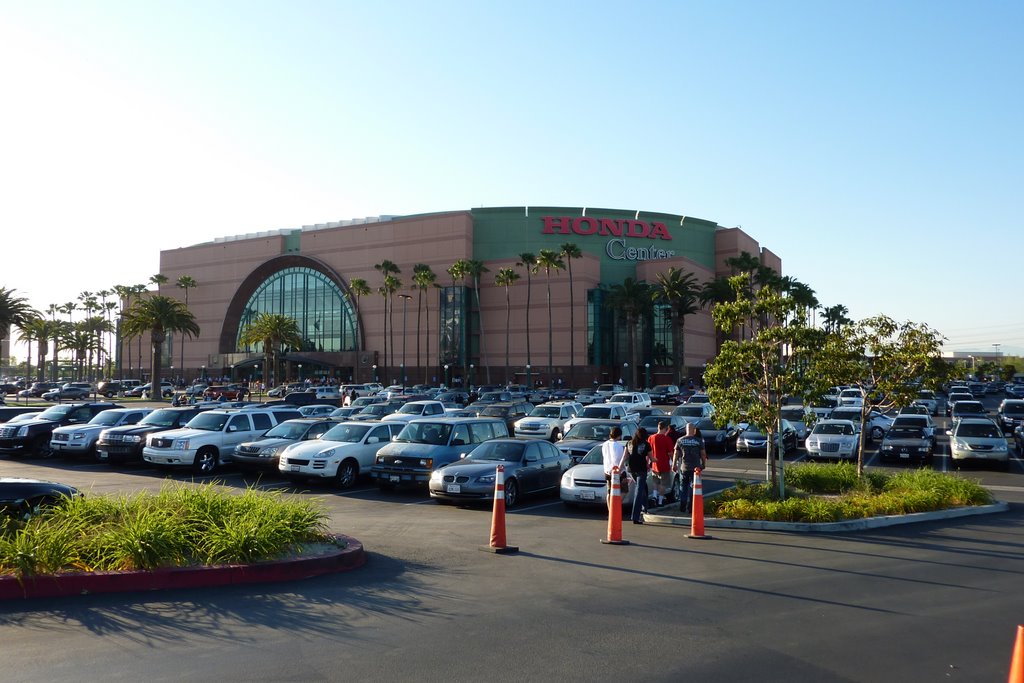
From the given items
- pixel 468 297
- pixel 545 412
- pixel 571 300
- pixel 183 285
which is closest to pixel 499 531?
pixel 545 412

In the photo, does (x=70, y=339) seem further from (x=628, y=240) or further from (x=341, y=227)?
(x=628, y=240)

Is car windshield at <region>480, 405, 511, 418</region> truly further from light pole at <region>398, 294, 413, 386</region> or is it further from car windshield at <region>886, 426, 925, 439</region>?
light pole at <region>398, 294, 413, 386</region>

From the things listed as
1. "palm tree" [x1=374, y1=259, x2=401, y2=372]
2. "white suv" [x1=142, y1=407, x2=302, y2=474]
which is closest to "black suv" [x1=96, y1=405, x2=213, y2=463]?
"white suv" [x1=142, y1=407, x2=302, y2=474]

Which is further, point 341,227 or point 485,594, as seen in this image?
point 341,227

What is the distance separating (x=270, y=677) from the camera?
602 cm

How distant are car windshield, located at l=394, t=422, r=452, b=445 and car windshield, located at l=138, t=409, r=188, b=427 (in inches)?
331

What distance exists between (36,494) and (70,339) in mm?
113311

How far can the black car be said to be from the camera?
10391 mm

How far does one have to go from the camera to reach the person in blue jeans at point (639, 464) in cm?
1340

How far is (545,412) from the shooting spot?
31422 mm

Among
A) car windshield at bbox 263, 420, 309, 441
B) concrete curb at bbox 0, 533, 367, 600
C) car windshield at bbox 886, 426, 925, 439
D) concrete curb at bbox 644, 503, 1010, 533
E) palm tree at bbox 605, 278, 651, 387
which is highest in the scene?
palm tree at bbox 605, 278, 651, 387

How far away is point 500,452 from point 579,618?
29.4 feet

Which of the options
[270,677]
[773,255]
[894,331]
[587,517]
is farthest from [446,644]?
[773,255]

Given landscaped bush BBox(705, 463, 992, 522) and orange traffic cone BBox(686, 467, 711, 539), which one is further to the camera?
landscaped bush BBox(705, 463, 992, 522)
